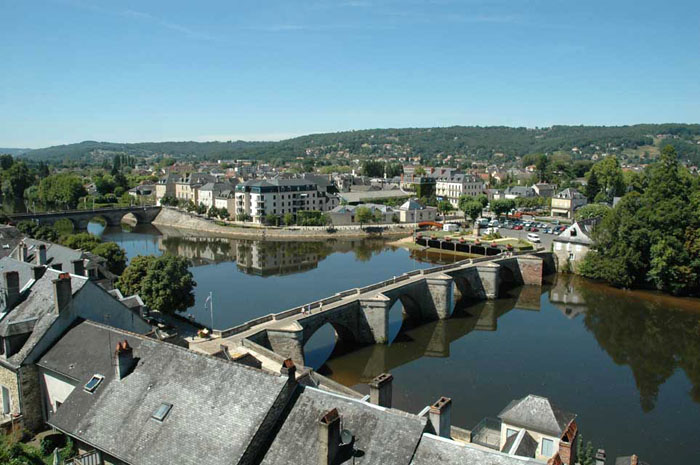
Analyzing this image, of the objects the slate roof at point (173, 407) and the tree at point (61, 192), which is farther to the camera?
the tree at point (61, 192)

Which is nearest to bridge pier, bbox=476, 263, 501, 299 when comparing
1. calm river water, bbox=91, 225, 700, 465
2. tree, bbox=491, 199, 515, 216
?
calm river water, bbox=91, 225, 700, 465

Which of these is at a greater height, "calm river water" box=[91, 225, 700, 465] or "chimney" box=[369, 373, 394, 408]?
"chimney" box=[369, 373, 394, 408]

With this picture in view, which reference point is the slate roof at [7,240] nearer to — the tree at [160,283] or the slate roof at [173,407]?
the tree at [160,283]

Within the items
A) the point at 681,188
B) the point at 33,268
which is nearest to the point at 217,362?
the point at 33,268

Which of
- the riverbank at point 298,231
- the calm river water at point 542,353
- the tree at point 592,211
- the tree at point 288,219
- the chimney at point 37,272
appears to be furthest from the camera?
the tree at point 288,219

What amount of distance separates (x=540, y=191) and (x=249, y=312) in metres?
101

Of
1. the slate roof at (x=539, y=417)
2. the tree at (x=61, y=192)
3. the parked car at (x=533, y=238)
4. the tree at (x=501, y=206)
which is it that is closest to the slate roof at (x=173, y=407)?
the slate roof at (x=539, y=417)

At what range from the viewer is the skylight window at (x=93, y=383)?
17691mm

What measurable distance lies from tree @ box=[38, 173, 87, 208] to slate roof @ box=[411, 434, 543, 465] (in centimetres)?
12983

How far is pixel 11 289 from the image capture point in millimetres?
22969

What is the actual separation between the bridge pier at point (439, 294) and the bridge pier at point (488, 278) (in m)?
8.97

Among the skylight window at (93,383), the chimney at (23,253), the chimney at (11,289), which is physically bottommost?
the skylight window at (93,383)

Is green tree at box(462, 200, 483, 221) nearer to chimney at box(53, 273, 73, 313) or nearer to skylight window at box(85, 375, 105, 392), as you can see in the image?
chimney at box(53, 273, 73, 313)

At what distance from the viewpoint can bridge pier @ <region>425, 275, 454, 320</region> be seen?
45831 millimetres
